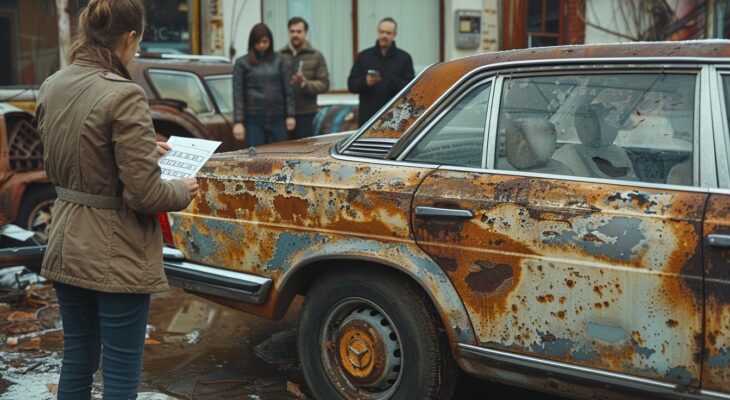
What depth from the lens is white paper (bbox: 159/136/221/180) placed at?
343 centimetres

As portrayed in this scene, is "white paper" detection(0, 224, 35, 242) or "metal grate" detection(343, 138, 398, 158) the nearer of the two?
"metal grate" detection(343, 138, 398, 158)

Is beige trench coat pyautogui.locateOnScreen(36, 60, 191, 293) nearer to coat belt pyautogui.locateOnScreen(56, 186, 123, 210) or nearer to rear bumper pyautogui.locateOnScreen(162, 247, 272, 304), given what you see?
coat belt pyautogui.locateOnScreen(56, 186, 123, 210)

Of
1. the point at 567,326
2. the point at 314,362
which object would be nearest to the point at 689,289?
the point at 567,326

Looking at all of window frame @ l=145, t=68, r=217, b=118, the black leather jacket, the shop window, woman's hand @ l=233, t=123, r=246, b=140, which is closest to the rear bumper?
woman's hand @ l=233, t=123, r=246, b=140

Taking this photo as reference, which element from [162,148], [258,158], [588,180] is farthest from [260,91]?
[588,180]

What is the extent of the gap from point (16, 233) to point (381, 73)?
11.8 ft

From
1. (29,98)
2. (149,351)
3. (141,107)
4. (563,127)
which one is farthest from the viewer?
(29,98)

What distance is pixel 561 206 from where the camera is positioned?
3615mm

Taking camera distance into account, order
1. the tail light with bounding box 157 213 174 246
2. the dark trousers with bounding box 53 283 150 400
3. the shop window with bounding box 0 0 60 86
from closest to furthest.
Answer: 1. the dark trousers with bounding box 53 283 150 400
2. the tail light with bounding box 157 213 174 246
3. the shop window with bounding box 0 0 60 86

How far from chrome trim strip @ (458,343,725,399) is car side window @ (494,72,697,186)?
71 cm

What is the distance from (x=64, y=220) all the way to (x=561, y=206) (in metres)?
1.75

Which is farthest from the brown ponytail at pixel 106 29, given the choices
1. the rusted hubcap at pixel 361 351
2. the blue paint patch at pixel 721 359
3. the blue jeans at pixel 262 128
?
the blue jeans at pixel 262 128

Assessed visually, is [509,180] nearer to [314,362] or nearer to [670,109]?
[670,109]

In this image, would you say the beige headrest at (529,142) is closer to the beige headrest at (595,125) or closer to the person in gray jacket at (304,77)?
the beige headrest at (595,125)
